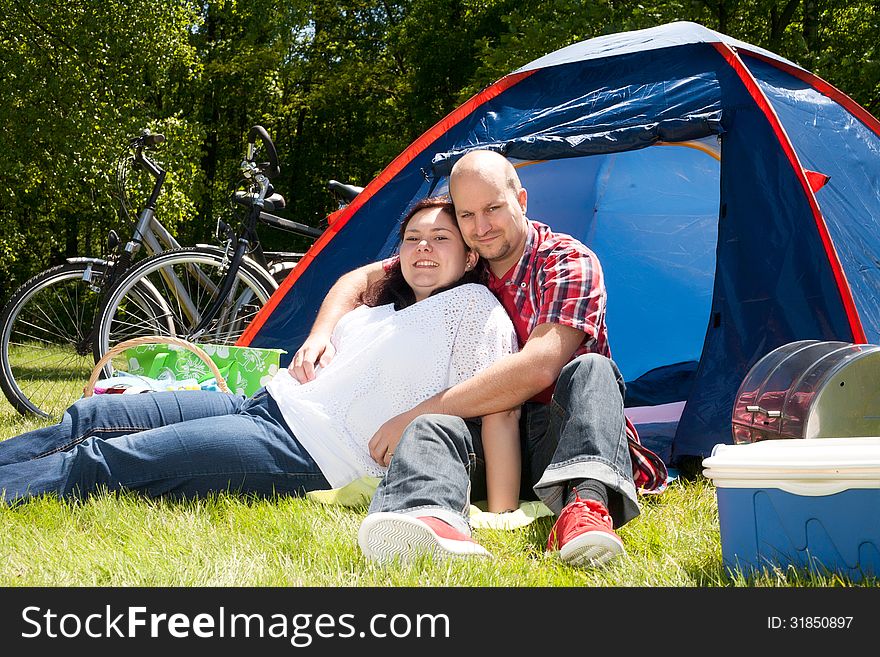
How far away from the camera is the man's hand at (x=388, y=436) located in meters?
2.04

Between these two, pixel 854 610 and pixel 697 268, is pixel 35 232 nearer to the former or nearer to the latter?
pixel 697 268

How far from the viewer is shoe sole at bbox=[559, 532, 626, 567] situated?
63.1 inches

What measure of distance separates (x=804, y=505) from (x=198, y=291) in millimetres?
2829

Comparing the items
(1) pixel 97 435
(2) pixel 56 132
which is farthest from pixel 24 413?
(2) pixel 56 132

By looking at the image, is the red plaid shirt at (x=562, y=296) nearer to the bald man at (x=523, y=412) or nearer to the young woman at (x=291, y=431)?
the bald man at (x=523, y=412)

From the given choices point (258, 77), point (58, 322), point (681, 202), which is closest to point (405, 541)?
point (681, 202)

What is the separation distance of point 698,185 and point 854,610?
2666mm

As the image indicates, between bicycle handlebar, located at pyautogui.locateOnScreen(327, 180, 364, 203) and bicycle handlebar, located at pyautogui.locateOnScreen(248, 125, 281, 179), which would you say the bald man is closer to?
bicycle handlebar, located at pyautogui.locateOnScreen(327, 180, 364, 203)

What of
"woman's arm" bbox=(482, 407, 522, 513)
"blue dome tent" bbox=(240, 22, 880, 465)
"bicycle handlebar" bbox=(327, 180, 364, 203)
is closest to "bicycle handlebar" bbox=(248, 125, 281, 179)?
"bicycle handlebar" bbox=(327, 180, 364, 203)

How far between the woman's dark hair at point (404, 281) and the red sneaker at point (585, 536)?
72 centimetres

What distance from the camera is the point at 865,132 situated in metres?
3.09

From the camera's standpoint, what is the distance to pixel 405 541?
163cm

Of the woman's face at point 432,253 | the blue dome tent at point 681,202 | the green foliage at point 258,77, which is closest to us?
the woman's face at point 432,253

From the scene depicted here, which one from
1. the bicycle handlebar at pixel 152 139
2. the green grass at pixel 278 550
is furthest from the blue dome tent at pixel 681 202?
the bicycle handlebar at pixel 152 139
